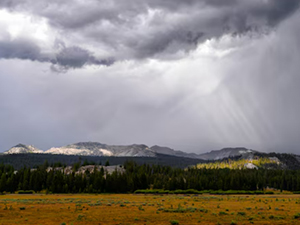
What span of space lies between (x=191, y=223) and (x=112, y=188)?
432 feet

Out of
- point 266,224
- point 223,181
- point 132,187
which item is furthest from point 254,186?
point 266,224

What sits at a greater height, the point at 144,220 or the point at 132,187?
the point at 144,220

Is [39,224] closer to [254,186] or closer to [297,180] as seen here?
[254,186]

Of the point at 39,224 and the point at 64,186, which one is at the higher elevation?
the point at 39,224

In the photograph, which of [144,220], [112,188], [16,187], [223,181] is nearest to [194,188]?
[223,181]

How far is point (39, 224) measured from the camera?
3450cm

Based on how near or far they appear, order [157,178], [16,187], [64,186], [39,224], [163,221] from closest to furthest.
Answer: [39,224] → [163,221] → [64,186] → [16,187] → [157,178]

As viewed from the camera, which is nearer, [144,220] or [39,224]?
[39,224]

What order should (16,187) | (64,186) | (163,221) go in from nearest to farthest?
(163,221) < (64,186) < (16,187)

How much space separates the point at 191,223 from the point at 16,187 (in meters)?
170

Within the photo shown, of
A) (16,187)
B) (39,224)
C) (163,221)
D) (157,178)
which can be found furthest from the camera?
(157,178)

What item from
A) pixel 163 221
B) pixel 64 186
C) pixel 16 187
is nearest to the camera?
pixel 163 221

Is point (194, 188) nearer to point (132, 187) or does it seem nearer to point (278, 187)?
point (132, 187)

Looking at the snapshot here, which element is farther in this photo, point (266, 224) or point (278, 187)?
point (278, 187)
